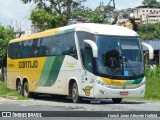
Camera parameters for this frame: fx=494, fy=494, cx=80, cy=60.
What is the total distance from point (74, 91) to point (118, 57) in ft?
8.42

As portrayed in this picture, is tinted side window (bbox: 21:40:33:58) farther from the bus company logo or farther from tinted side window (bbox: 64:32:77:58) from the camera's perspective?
tinted side window (bbox: 64:32:77:58)

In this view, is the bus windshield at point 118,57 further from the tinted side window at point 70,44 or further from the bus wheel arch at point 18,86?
the bus wheel arch at point 18,86

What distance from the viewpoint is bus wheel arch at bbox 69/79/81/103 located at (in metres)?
20.7

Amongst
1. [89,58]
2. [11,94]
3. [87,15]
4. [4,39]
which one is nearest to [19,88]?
[11,94]

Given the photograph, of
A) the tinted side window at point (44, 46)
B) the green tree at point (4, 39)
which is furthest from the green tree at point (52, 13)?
the green tree at point (4, 39)

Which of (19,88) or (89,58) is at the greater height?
(89,58)

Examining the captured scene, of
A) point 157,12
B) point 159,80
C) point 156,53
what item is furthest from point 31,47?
point 157,12

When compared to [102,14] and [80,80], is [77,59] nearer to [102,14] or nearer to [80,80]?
[80,80]

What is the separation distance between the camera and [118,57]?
65.2 ft

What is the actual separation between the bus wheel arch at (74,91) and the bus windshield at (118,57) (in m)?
1.76

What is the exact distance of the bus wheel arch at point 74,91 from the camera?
20.7m

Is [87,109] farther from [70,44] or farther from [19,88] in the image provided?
[19,88]

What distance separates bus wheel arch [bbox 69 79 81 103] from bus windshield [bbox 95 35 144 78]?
5.76ft

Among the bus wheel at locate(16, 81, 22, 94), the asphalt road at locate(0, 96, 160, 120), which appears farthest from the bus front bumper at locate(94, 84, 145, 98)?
the bus wheel at locate(16, 81, 22, 94)
